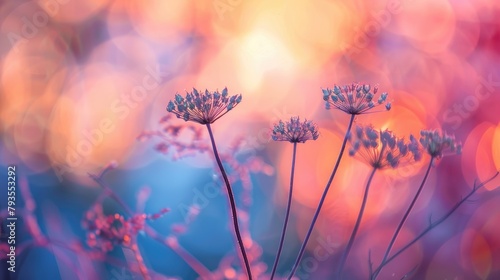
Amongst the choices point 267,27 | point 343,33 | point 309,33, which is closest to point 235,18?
point 267,27

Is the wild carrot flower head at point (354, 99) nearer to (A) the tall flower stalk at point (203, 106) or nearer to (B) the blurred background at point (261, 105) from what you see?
(A) the tall flower stalk at point (203, 106)

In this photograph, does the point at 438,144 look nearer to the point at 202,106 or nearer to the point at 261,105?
the point at 202,106

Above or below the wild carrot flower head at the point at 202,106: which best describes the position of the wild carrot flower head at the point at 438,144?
above

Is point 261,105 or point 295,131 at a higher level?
point 261,105

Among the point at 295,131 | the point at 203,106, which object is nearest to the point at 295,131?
the point at 295,131

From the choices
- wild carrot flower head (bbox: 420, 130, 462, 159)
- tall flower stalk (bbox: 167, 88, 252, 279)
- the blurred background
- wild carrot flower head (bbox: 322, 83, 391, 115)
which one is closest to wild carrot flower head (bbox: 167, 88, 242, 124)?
tall flower stalk (bbox: 167, 88, 252, 279)

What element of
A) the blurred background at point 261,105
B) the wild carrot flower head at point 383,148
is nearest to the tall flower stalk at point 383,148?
the wild carrot flower head at point 383,148
